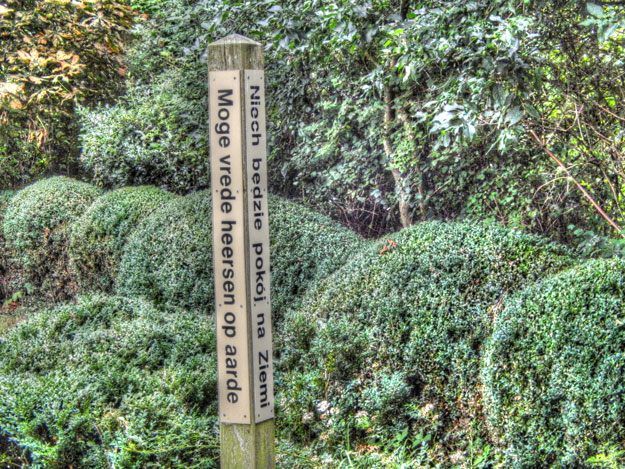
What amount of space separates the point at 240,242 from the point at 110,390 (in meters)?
1.64

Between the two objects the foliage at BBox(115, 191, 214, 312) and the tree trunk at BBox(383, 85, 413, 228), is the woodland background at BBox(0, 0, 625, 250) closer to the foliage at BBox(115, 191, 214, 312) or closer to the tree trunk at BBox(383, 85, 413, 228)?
the tree trunk at BBox(383, 85, 413, 228)

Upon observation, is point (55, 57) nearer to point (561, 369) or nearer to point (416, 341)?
point (416, 341)

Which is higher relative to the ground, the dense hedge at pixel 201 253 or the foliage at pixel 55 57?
the foliage at pixel 55 57

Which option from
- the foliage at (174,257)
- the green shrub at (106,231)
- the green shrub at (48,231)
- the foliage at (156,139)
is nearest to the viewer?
the foliage at (174,257)

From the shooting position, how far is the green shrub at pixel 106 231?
6.70m

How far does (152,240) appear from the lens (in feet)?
20.4

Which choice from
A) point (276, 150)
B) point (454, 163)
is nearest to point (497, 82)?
point (454, 163)

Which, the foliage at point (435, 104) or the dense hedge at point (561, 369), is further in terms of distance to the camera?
the foliage at point (435, 104)

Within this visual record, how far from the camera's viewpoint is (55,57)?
8.34 m

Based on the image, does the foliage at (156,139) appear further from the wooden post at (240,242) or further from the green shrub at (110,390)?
the wooden post at (240,242)

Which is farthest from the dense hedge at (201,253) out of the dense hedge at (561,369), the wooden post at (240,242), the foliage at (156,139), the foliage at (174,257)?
the wooden post at (240,242)

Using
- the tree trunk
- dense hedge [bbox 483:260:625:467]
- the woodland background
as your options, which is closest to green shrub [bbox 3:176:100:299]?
the woodland background

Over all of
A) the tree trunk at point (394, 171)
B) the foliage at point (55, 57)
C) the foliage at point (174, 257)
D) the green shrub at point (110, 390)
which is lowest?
the green shrub at point (110, 390)

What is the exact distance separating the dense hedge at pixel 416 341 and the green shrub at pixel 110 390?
71 cm
